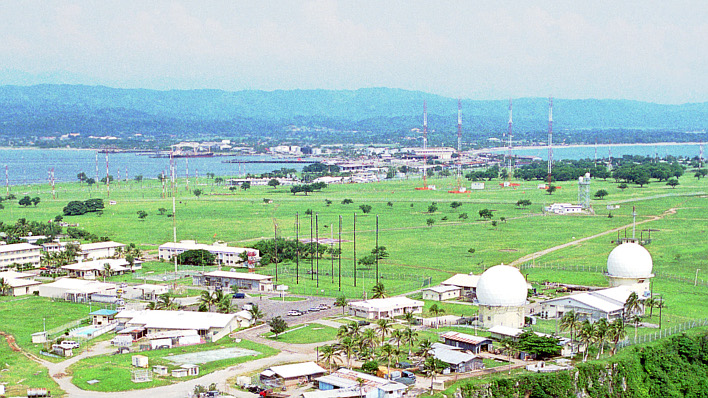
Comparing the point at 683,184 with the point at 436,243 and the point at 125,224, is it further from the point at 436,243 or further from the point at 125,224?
the point at 125,224

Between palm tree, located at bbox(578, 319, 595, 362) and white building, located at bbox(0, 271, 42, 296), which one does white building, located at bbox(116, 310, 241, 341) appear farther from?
palm tree, located at bbox(578, 319, 595, 362)

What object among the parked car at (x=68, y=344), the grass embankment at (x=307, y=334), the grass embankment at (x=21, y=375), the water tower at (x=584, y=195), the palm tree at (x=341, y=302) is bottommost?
the grass embankment at (x=21, y=375)

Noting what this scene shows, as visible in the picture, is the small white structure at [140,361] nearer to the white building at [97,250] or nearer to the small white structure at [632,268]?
the small white structure at [632,268]

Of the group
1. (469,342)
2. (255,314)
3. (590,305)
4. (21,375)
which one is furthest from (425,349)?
(21,375)

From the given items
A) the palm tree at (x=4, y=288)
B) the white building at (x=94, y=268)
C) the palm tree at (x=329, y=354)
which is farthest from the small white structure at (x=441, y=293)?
the palm tree at (x=4, y=288)

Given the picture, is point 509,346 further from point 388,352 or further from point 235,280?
point 235,280

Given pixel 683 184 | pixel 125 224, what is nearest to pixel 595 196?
pixel 683 184

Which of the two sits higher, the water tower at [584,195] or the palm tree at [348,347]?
the water tower at [584,195]
